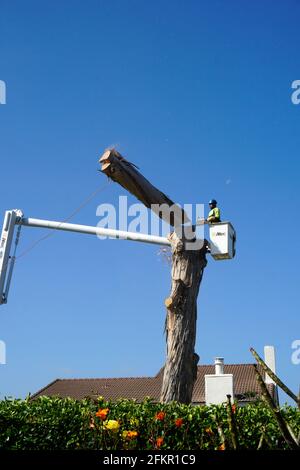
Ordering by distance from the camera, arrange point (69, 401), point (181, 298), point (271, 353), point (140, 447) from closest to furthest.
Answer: point (140, 447)
point (69, 401)
point (181, 298)
point (271, 353)

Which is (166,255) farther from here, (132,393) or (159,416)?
(132,393)

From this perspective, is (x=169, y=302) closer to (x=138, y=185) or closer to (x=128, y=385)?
(x=138, y=185)

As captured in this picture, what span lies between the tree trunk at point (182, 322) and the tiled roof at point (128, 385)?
22.7 metres

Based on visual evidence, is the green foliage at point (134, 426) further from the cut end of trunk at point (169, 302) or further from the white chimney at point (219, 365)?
the white chimney at point (219, 365)

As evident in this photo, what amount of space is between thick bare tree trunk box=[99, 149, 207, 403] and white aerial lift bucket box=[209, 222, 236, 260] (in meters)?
0.21

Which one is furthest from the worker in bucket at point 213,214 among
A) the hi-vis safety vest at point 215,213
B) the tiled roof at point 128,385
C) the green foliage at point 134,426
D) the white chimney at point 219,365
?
the tiled roof at point 128,385

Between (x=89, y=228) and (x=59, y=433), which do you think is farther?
(x=89, y=228)

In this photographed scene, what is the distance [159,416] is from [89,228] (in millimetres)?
4413

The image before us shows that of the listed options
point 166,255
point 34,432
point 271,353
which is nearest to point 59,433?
point 34,432

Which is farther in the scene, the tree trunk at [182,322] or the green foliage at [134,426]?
the tree trunk at [182,322]

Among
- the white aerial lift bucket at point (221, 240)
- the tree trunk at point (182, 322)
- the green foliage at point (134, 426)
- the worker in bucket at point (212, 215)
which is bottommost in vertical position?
the green foliage at point (134, 426)

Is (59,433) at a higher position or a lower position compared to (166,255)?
lower

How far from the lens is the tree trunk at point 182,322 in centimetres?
877
